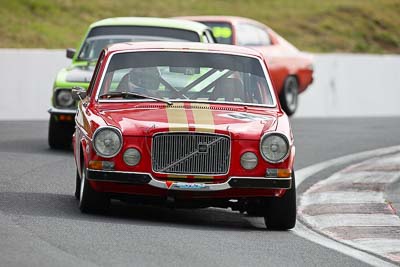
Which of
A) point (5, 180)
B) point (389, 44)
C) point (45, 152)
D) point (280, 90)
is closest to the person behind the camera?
point (5, 180)

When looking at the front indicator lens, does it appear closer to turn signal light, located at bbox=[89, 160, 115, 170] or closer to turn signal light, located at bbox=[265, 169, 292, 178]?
turn signal light, located at bbox=[89, 160, 115, 170]

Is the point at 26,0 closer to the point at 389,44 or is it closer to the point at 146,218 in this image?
the point at 389,44

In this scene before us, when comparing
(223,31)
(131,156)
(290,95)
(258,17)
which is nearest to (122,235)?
(131,156)

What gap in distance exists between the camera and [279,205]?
1034 centimetres

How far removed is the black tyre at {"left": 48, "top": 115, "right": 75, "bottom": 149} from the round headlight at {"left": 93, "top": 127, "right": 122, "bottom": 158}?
231 inches

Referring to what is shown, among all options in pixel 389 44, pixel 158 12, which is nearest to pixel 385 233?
pixel 158 12

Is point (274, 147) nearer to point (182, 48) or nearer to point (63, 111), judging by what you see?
point (182, 48)

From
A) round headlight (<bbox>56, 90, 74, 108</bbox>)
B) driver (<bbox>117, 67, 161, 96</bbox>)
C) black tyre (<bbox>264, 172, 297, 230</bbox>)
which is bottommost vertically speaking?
round headlight (<bbox>56, 90, 74, 108</bbox>)

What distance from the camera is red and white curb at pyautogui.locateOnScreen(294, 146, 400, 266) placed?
31.8 ft

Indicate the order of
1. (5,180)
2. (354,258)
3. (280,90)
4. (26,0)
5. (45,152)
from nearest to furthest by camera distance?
1. (354,258)
2. (5,180)
3. (45,152)
4. (280,90)
5. (26,0)

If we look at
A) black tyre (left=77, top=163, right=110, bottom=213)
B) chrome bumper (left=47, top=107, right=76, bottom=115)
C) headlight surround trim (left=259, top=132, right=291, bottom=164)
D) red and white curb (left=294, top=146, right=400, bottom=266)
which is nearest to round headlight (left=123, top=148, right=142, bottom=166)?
black tyre (left=77, top=163, right=110, bottom=213)

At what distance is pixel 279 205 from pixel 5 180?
3265mm

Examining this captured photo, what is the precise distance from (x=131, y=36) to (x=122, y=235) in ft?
24.5

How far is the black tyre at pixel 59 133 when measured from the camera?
16031 millimetres
